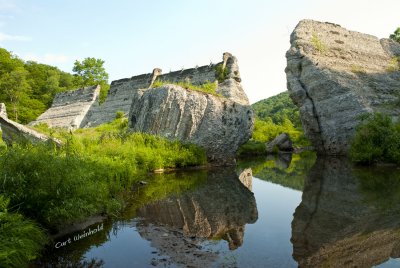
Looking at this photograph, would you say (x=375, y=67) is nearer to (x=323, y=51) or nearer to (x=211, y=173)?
(x=323, y=51)

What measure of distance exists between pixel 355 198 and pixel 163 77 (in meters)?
23.0

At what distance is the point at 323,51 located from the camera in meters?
24.8

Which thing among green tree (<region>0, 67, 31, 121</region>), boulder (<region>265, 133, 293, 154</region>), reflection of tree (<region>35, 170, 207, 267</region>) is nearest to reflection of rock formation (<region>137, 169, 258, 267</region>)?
reflection of tree (<region>35, 170, 207, 267</region>)

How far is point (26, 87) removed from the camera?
49.3 metres

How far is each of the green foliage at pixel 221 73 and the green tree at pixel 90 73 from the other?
33048 millimetres

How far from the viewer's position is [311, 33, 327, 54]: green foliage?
81.2 ft

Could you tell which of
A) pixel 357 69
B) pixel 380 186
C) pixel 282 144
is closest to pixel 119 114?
pixel 282 144

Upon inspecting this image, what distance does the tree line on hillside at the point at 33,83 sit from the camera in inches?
1861

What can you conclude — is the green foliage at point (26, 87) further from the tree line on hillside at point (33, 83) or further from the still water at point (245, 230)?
the still water at point (245, 230)

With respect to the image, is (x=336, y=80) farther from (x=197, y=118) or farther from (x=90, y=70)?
(x=90, y=70)

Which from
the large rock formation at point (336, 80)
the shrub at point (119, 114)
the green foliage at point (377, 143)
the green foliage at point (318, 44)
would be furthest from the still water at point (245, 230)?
the shrub at point (119, 114)

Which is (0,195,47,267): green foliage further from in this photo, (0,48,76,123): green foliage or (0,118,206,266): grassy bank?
(0,48,76,123): green foliage

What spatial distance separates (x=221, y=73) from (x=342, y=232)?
19.0m

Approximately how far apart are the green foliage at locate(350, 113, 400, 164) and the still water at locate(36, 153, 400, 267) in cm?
455
